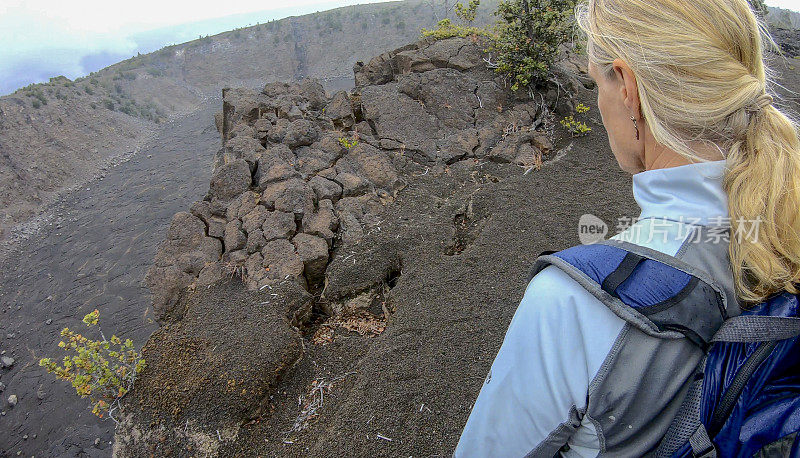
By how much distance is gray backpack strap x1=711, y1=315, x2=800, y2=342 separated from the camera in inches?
32.7

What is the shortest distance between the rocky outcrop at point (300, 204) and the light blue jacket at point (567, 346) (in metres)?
2.50

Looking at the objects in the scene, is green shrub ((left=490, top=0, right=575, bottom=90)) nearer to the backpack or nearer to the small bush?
the small bush

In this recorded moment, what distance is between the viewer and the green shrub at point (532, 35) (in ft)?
19.3

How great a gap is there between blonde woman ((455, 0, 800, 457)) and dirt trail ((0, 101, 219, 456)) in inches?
216

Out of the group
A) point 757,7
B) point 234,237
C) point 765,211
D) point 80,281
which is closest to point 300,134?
point 234,237

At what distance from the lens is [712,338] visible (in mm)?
873

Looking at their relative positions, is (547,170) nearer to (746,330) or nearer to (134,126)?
(746,330)

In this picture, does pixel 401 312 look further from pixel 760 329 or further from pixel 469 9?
pixel 469 9

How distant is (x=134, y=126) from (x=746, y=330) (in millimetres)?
18325

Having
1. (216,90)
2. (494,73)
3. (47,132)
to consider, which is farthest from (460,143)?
(216,90)

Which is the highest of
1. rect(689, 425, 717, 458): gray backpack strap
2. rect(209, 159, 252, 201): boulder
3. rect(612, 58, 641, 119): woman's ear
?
rect(612, 58, 641, 119): woman's ear

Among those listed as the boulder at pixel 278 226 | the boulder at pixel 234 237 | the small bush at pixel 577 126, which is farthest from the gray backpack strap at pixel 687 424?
the small bush at pixel 577 126

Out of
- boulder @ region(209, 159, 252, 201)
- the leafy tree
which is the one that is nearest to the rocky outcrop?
boulder @ region(209, 159, 252, 201)

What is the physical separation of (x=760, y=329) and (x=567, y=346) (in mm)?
328
